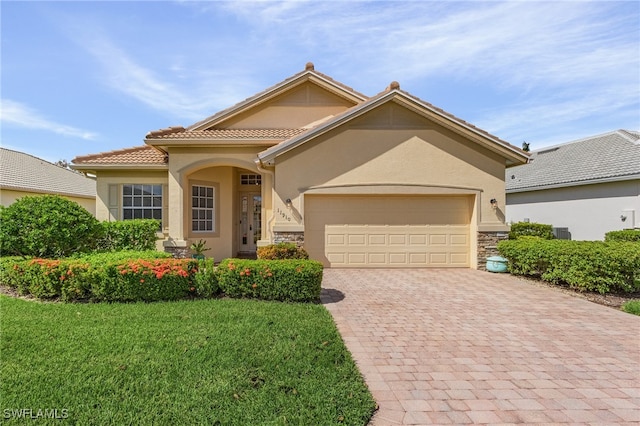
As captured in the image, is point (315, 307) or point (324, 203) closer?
point (315, 307)

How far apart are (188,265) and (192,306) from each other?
1.09 metres

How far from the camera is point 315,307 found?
6328 millimetres

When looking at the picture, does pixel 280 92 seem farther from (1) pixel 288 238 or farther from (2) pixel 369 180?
(1) pixel 288 238

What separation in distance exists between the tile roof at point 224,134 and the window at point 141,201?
2197mm

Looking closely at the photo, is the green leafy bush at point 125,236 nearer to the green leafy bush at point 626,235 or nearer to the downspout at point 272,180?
the downspout at point 272,180

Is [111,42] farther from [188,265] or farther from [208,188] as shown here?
[188,265]

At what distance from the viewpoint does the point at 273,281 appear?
6.64 m

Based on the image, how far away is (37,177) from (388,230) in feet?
78.5

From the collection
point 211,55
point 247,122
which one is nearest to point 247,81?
point 247,122

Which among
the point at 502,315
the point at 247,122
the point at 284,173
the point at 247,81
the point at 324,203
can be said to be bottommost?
the point at 502,315

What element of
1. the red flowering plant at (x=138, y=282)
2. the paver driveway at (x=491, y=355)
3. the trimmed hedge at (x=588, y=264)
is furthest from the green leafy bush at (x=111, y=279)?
the trimmed hedge at (x=588, y=264)

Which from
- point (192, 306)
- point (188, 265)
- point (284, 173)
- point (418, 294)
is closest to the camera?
point (192, 306)

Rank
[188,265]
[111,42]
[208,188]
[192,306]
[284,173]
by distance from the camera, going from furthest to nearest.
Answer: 1. [208,188]
2. [284,173]
3. [111,42]
4. [188,265]
5. [192,306]

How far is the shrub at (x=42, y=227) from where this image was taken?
297 inches
